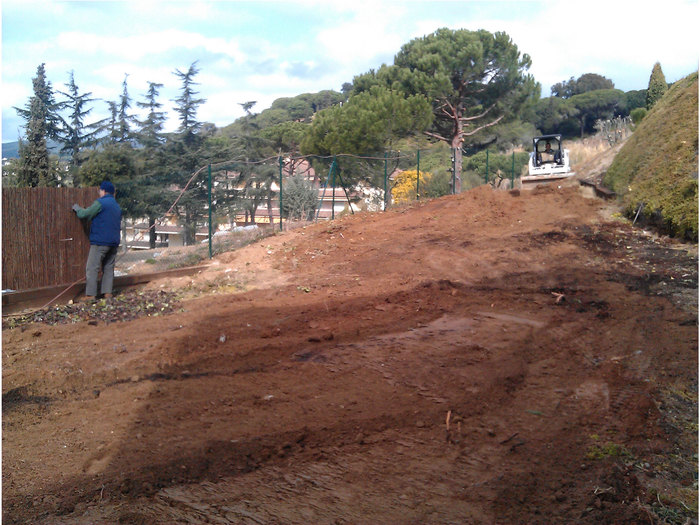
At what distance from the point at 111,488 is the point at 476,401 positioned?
10.8 ft

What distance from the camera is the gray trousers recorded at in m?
9.34

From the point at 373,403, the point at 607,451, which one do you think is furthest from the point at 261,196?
the point at 607,451

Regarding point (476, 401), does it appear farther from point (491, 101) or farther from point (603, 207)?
point (491, 101)

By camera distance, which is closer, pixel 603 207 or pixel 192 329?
pixel 192 329

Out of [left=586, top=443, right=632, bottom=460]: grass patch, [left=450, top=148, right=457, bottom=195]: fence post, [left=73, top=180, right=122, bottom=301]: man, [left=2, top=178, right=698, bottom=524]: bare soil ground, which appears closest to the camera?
[left=2, top=178, right=698, bottom=524]: bare soil ground

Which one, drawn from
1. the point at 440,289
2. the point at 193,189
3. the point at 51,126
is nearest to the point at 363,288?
the point at 440,289

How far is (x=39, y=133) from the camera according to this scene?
15.9m

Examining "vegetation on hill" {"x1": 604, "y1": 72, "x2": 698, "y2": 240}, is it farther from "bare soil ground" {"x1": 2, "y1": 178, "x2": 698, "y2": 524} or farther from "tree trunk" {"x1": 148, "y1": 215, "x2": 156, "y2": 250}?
"tree trunk" {"x1": 148, "y1": 215, "x2": 156, "y2": 250}

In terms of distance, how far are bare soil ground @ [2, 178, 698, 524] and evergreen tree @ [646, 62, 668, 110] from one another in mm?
17348

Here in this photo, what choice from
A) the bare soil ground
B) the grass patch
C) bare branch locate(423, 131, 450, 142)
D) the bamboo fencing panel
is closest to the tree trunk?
the bare soil ground

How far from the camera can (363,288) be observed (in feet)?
33.6

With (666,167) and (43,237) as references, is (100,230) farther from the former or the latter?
(666,167)

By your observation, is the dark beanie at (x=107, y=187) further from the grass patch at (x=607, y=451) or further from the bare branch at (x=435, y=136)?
the bare branch at (x=435, y=136)

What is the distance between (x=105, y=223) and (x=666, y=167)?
12349 mm
